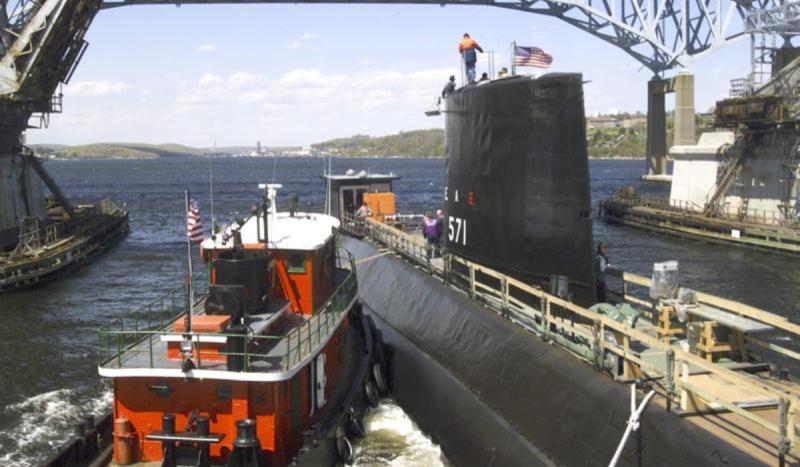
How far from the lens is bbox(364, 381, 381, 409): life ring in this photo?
16.5 m

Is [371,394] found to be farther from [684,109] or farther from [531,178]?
[684,109]

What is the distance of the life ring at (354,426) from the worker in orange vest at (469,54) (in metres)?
7.21

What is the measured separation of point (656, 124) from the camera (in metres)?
88.4

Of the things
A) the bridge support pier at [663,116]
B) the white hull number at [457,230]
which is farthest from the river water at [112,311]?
the bridge support pier at [663,116]

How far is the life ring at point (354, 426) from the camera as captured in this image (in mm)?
14219

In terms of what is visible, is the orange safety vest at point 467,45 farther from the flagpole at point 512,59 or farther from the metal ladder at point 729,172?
the metal ladder at point 729,172

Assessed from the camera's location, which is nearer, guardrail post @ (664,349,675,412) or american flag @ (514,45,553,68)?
guardrail post @ (664,349,675,412)

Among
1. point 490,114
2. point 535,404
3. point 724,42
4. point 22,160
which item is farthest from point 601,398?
point 724,42

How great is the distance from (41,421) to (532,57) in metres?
13.7

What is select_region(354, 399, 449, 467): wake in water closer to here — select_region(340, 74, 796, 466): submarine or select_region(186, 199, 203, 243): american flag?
select_region(340, 74, 796, 466): submarine

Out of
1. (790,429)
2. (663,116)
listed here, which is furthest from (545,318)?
(663,116)

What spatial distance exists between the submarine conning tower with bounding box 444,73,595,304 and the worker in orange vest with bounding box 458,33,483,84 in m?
1.68

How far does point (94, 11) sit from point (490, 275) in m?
30.2

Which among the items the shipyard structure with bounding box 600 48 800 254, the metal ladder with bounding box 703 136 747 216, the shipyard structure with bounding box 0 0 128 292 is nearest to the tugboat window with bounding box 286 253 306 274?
the shipyard structure with bounding box 0 0 128 292
